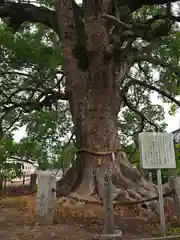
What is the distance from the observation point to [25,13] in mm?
9523

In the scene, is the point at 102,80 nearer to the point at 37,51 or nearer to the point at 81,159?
the point at 81,159

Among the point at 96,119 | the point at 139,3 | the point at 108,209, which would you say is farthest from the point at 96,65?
the point at 108,209

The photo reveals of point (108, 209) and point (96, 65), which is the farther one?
point (96, 65)

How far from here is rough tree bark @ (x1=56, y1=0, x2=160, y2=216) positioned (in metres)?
7.40

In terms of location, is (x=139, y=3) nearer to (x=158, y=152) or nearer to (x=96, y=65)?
(x=96, y=65)

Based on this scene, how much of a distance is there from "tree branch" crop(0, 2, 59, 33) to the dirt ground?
5.81 m

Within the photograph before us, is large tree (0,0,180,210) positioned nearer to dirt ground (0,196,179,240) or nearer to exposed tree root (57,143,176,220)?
exposed tree root (57,143,176,220)

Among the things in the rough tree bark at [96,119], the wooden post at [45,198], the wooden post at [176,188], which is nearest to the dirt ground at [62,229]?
the wooden post at [45,198]

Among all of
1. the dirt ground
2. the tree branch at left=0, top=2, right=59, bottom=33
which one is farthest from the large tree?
the dirt ground

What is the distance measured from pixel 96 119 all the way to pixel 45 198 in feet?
9.78

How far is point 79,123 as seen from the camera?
855 centimetres

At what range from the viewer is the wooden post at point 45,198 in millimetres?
5559

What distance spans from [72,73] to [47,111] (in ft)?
9.91

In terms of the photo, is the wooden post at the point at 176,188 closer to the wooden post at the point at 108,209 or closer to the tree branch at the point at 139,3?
the wooden post at the point at 108,209
